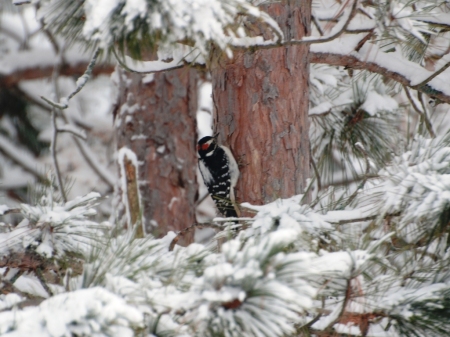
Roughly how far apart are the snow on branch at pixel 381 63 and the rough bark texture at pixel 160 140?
166 cm

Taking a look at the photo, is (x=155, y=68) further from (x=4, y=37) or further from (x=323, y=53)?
(x=4, y=37)

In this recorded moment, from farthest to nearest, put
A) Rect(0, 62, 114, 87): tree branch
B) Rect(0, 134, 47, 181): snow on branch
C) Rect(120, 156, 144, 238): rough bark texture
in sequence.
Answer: Rect(0, 134, 47, 181): snow on branch
Rect(0, 62, 114, 87): tree branch
Rect(120, 156, 144, 238): rough bark texture

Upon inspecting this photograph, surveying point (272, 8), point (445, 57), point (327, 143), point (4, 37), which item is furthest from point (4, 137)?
point (445, 57)

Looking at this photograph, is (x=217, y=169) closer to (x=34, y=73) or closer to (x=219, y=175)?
(x=219, y=175)

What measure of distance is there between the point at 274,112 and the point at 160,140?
1746mm

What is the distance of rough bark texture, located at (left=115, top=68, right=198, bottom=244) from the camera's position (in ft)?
13.2

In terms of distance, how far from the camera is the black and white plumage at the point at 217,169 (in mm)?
2764

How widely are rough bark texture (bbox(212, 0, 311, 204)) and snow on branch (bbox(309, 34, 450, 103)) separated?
11cm

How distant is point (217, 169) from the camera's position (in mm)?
3154

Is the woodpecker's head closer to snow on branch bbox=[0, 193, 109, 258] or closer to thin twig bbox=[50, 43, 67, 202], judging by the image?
thin twig bbox=[50, 43, 67, 202]

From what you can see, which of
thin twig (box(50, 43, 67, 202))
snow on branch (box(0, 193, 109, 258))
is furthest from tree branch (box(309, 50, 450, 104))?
snow on branch (box(0, 193, 109, 258))

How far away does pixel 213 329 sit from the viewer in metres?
1.00

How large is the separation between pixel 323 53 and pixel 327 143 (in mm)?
769

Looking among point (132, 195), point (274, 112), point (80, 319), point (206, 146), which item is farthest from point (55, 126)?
point (80, 319)
